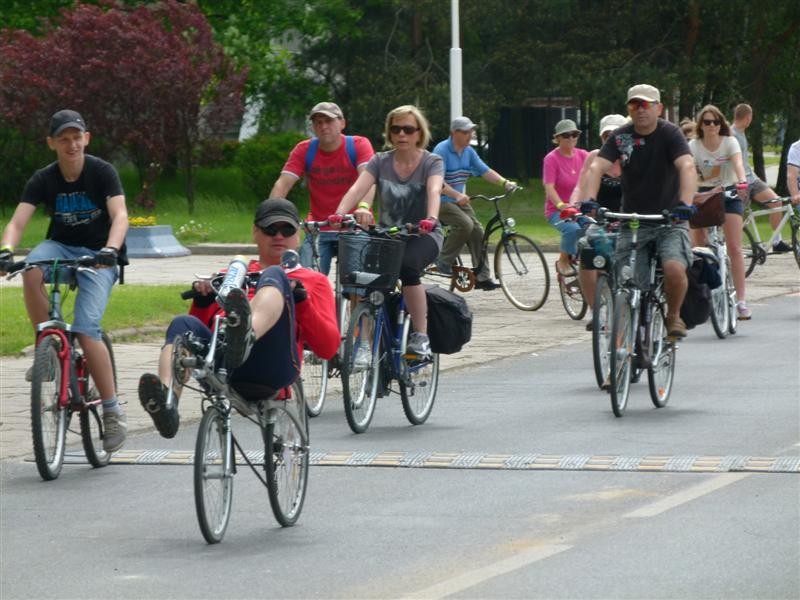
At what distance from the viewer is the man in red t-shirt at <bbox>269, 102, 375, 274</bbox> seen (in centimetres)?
1194

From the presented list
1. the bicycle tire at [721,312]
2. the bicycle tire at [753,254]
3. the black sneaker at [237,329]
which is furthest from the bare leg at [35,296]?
the bicycle tire at [753,254]

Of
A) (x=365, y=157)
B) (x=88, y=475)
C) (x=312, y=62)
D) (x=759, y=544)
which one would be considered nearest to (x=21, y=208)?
(x=88, y=475)

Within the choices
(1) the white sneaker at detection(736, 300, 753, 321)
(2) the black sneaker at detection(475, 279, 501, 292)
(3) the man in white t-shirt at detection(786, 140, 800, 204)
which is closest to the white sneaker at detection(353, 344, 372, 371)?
(1) the white sneaker at detection(736, 300, 753, 321)

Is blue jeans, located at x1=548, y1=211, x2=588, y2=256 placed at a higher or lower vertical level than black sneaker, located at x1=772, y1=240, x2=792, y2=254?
higher

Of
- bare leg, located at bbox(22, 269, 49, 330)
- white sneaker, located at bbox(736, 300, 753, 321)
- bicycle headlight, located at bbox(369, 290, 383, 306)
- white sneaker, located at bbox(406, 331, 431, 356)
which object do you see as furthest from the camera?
white sneaker, located at bbox(736, 300, 753, 321)

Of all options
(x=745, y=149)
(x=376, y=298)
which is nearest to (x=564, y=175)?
(x=745, y=149)

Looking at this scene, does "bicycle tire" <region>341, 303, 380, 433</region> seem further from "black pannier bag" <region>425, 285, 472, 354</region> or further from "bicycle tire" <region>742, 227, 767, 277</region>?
"bicycle tire" <region>742, 227, 767, 277</region>

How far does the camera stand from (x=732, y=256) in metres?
16.0

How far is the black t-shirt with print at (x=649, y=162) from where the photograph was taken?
1126 cm

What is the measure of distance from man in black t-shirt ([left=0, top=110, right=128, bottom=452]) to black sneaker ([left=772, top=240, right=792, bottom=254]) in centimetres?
1361

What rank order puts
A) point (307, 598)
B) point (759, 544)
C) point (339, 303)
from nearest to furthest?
point (307, 598)
point (759, 544)
point (339, 303)

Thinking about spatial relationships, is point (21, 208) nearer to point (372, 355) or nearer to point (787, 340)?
point (372, 355)

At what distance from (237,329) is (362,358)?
328cm

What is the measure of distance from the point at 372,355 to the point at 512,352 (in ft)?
14.7
